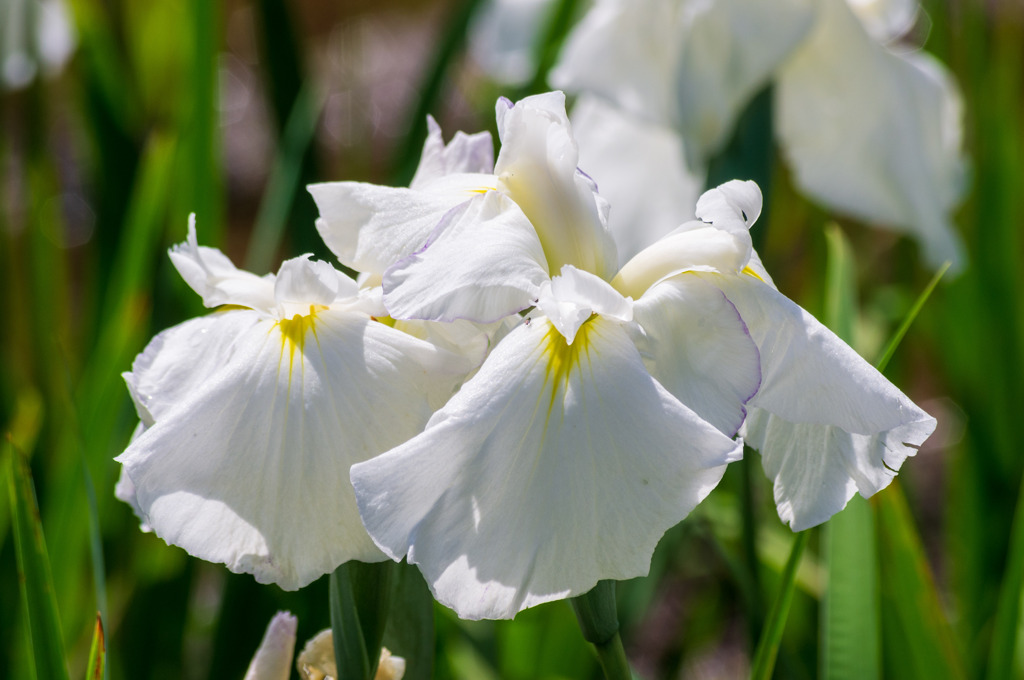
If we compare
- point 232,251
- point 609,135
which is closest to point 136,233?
point 609,135

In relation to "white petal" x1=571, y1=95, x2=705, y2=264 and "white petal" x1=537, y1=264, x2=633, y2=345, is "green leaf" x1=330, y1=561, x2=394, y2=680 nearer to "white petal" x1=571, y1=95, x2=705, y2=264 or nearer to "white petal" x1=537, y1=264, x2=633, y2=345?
"white petal" x1=537, y1=264, x2=633, y2=345

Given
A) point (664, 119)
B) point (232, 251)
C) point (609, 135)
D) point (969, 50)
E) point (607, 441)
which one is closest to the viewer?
point (607, 441)

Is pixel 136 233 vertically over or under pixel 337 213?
under

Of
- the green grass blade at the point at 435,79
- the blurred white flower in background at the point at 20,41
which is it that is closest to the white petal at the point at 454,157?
the green grass blade at the point at 435,79

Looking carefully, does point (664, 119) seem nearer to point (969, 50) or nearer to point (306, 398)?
point (306, 398)

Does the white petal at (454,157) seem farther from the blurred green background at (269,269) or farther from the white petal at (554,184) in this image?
the blurred green background at (269,269)

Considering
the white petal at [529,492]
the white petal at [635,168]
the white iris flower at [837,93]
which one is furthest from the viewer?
the white petal at [635,168]

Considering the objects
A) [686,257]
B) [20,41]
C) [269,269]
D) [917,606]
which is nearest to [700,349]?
[686,257]
